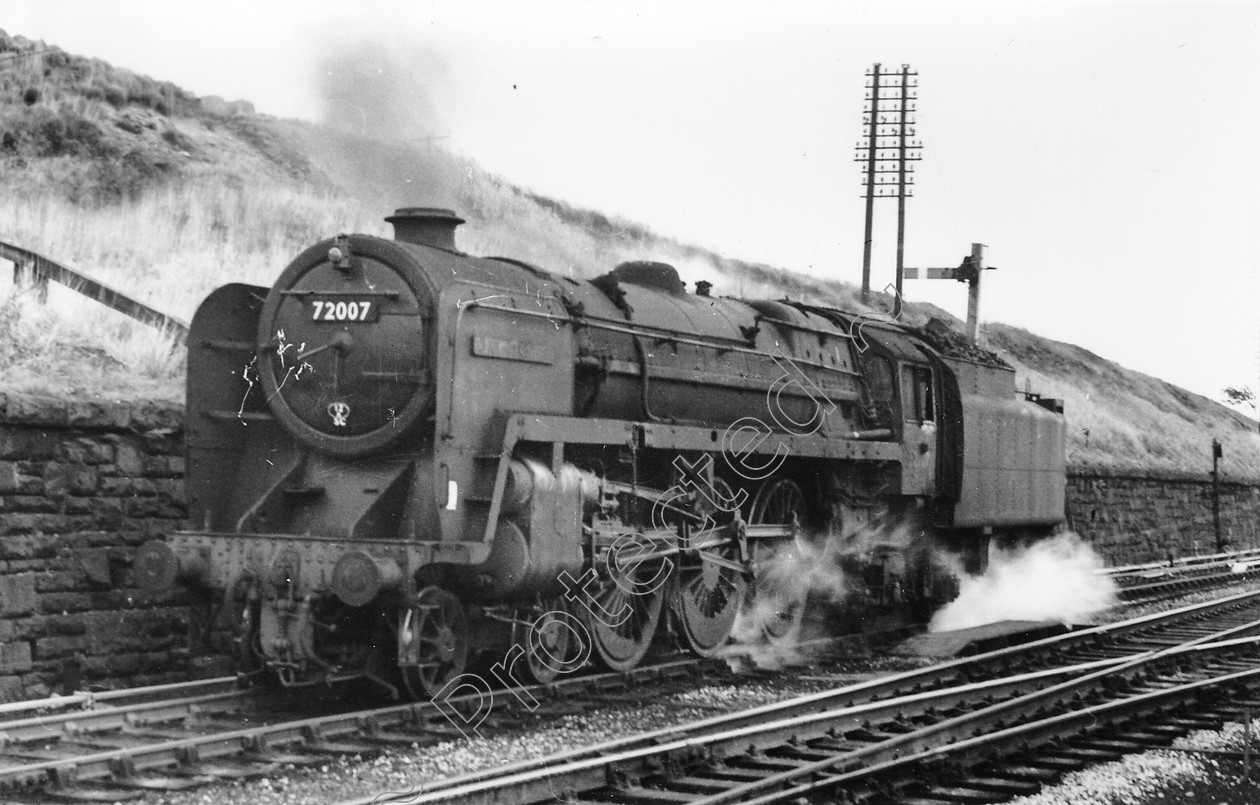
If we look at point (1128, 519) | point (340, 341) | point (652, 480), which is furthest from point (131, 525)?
point (1128, 519)

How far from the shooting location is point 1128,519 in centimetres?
2683

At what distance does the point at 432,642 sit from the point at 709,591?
10.5 ft

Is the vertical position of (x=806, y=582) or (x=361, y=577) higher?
(x=361, y=577)

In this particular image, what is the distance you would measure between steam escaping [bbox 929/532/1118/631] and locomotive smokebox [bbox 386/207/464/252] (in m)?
7.78

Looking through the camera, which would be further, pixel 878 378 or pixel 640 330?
pixel 878 378

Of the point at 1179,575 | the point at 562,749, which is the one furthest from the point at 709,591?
the point at 1179,575

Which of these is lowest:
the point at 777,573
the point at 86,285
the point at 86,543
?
the point at 777,573

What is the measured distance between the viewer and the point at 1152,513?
28.2 meters

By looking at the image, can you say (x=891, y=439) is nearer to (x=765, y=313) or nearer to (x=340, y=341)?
(x=765, y=313)

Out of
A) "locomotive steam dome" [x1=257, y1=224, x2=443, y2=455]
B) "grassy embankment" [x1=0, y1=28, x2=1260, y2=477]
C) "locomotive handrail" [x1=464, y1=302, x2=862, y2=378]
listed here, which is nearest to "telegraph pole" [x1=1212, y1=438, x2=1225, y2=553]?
"grassy embankment" [x1=0, y1=28, x2=1260, y2=477]

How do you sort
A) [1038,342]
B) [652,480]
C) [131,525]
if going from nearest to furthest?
[131,525] → [652,480] → [1038,342]

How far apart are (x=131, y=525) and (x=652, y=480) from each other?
3.71m

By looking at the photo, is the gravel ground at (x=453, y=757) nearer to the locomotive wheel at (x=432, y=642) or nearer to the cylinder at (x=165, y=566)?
the locomotive wheel at (x=432, y=642)

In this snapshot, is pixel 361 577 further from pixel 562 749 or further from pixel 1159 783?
pixel 1159 783
